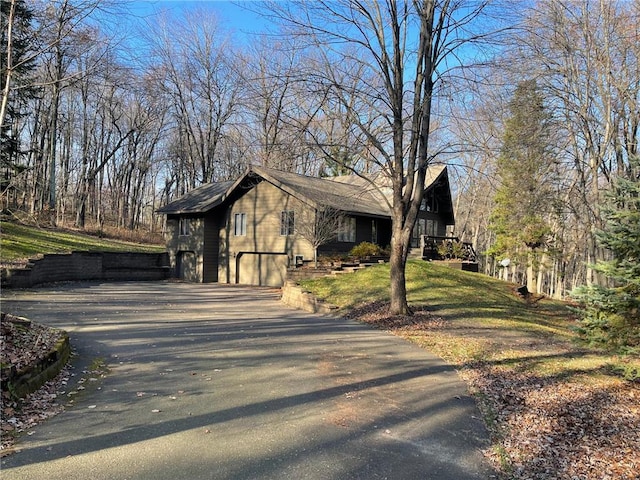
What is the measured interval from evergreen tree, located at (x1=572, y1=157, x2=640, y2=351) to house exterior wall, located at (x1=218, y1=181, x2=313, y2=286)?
16843mm

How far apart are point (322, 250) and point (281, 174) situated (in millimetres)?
5531

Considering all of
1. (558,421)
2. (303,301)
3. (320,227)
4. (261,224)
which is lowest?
(558,421)

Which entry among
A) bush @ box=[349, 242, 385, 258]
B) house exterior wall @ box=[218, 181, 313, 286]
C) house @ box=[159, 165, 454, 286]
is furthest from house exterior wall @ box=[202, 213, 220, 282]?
bush @ box=[349, 242, 385, 258]

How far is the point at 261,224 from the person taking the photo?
26078 millimetres

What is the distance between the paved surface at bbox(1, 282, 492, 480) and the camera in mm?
4023

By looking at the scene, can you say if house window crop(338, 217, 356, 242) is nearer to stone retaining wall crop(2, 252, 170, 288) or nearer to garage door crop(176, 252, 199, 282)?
garage door crop(176, 252, 199, 282)

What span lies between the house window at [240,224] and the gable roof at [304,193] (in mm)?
1344

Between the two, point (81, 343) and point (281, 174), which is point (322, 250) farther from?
point (81, 343)

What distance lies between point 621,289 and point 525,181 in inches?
742

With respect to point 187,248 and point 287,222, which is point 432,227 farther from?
point 187,248

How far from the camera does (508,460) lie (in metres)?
4.49

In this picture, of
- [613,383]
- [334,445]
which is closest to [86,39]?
[334,445]

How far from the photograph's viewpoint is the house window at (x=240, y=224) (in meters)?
27.1

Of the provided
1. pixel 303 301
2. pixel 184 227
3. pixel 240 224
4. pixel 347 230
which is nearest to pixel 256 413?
pixel 303 301
